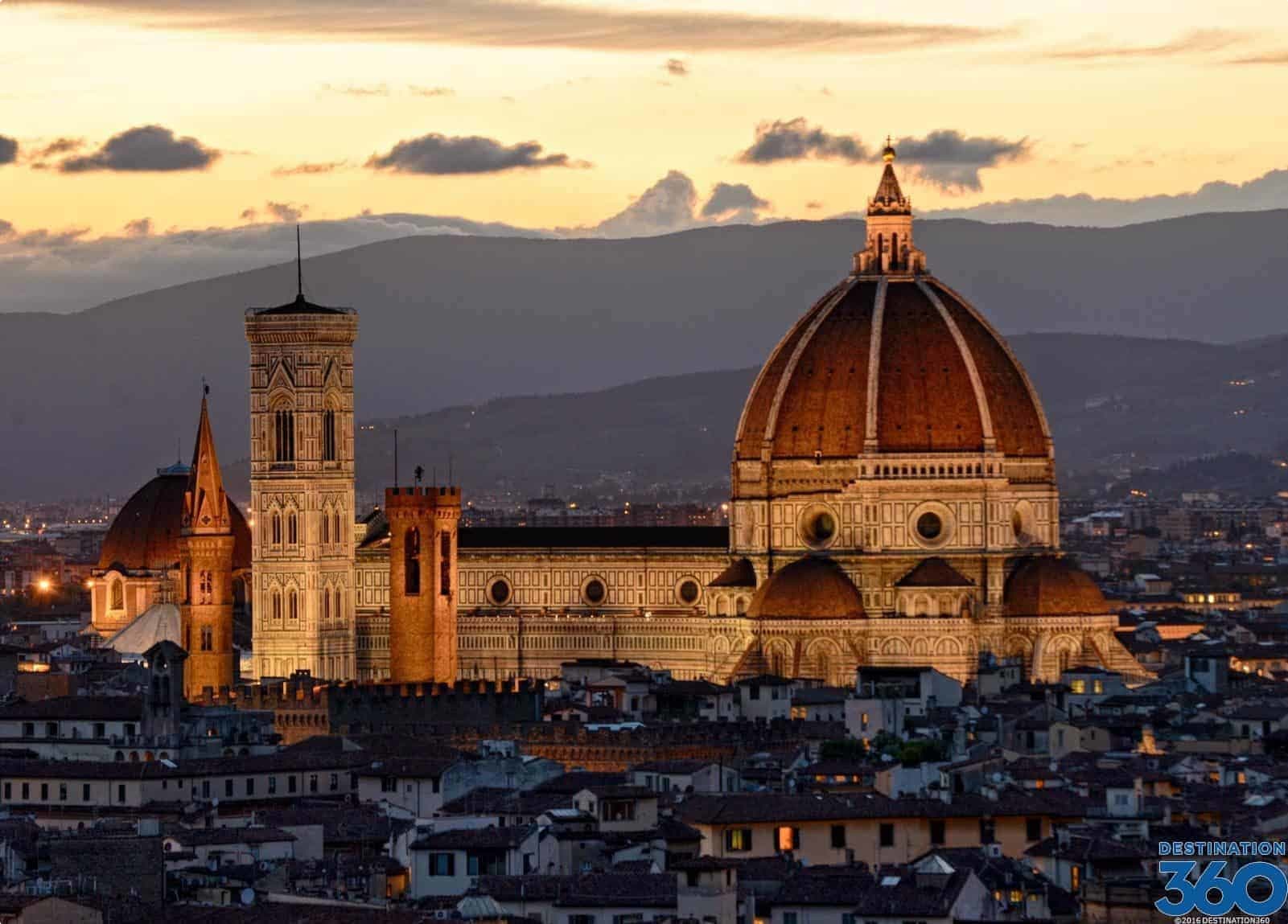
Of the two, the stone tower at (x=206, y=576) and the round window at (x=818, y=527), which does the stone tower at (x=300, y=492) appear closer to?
the stone tower at (x=206, y=576)

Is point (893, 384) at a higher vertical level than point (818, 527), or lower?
higher

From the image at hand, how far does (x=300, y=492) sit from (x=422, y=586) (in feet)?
15.1

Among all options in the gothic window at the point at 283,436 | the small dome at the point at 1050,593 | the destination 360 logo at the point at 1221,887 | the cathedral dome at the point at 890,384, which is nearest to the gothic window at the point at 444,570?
the gothic window at the point at 283,436

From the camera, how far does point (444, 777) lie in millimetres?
93562

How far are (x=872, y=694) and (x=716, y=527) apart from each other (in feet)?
93.1

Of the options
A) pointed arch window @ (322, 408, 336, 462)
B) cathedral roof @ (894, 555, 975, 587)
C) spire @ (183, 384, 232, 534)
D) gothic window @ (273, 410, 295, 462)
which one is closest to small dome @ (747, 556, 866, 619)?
cathedral roof @ (894, 555, 975, 587)

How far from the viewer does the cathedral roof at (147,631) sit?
6127 inches

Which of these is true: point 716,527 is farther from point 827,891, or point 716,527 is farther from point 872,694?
point 827,891

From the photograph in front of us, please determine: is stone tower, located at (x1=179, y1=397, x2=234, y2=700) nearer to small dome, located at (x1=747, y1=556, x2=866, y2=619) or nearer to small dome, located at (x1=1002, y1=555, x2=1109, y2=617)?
small dome, located at (x1=747, y1=556, x2=866, y2=619)

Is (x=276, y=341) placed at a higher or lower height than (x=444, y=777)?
higher

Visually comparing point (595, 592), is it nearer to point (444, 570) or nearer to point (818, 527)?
point (444, 570)

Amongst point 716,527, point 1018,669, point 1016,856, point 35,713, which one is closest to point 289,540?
point 716,527

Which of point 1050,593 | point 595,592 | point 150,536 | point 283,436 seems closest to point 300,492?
point 283,436

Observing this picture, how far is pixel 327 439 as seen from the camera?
5782 inches
